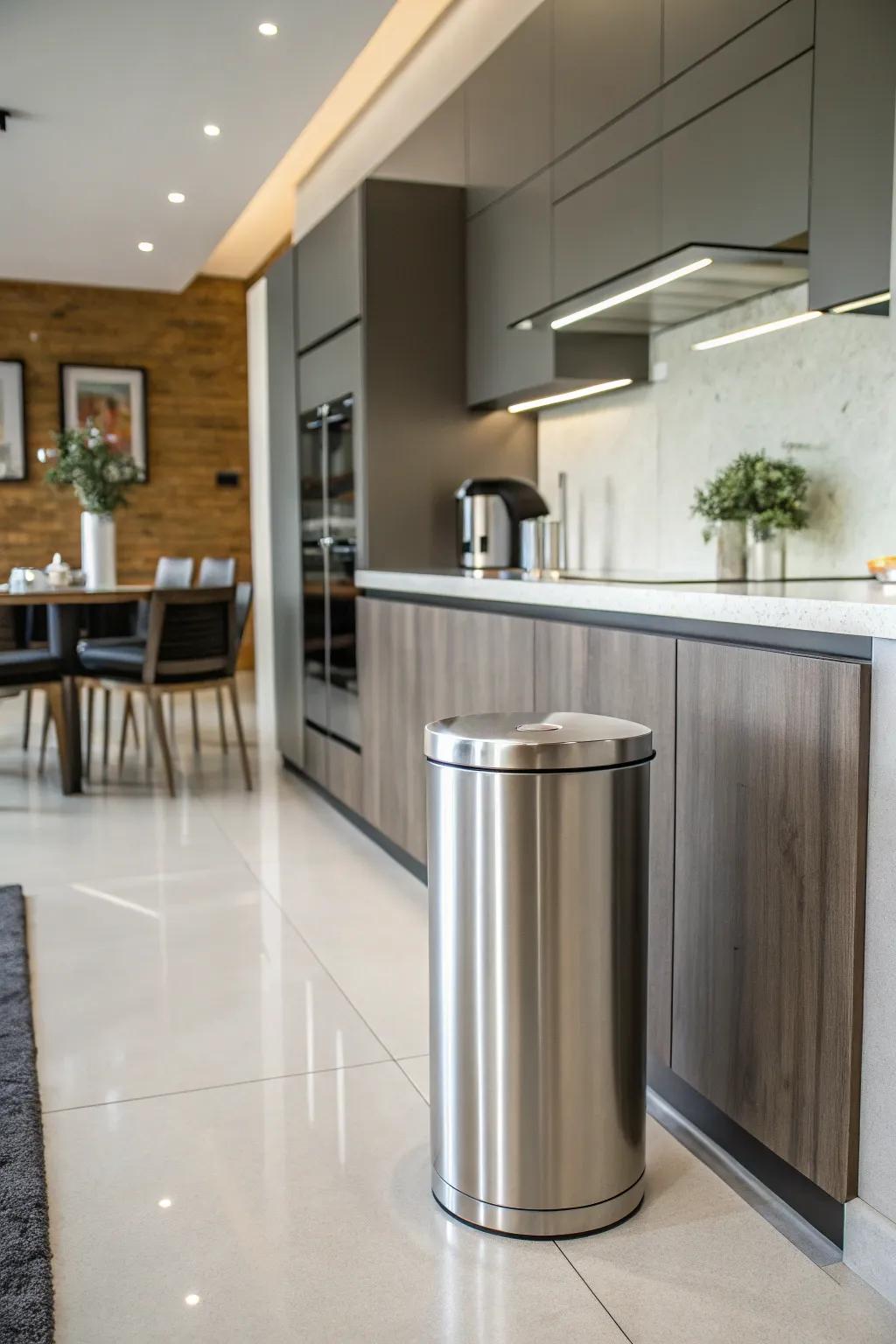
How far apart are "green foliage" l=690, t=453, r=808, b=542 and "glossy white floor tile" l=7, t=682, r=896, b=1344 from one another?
1352 mm

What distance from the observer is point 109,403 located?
9180mm

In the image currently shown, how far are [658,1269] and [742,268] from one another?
7.09 feet

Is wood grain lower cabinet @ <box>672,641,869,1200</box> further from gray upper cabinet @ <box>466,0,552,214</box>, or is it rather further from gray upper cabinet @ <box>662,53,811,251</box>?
gray upper cabinet @ <box>466,0,552,214</box>

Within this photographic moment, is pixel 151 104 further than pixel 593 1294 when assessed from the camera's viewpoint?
Yes

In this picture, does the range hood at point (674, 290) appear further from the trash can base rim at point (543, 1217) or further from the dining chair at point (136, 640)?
the dining chair at point (136, 640)

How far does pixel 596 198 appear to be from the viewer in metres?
3.24

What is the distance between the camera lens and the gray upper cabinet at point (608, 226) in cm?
298

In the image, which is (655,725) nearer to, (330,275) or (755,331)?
(755,331)

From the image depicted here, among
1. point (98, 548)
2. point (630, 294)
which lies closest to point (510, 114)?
point (630, 294)

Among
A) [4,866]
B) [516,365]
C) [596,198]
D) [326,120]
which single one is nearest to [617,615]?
[596,198]

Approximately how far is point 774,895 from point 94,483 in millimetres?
4861

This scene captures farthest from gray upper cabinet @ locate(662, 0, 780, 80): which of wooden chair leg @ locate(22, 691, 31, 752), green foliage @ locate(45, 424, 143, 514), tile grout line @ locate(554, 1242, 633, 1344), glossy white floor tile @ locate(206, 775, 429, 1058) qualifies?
wooden chair leg @ locate(22, 691, 31, 752)

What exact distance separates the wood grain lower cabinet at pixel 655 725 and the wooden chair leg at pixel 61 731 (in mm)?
3219

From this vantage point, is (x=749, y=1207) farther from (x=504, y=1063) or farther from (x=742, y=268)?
(x=742, y=268)
